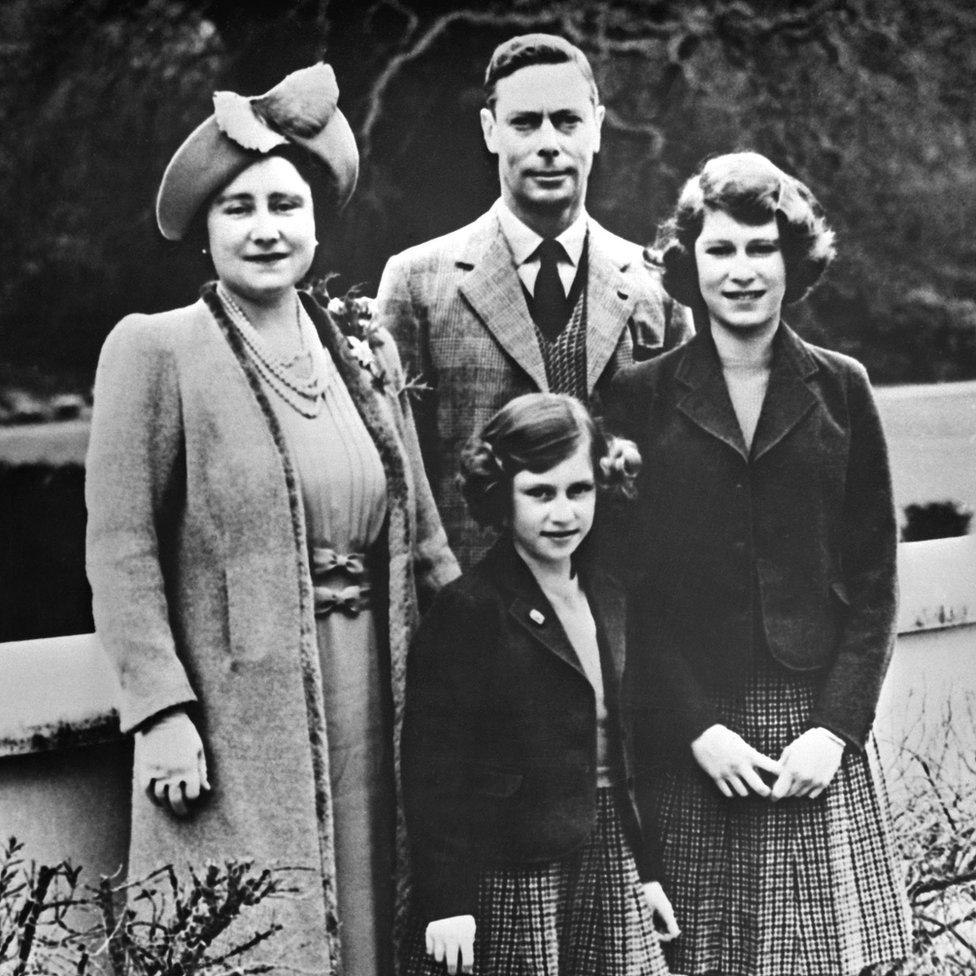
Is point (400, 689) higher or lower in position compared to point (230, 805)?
higher

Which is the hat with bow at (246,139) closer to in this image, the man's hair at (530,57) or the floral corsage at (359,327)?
the floral corsage at (359,327)

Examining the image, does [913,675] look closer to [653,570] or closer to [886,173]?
[653,570]

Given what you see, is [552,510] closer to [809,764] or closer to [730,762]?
[730,762]

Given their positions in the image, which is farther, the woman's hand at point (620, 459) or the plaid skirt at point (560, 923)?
the woman's hand at point (620, 459)

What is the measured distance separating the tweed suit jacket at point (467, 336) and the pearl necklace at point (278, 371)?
0.35 m

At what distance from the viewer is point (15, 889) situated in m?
3.78

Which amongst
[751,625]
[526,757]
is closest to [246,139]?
[526,757]

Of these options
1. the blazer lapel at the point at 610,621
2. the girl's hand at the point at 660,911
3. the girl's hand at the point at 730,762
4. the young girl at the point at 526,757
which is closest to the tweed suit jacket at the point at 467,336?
the young girl at the point at 526,757

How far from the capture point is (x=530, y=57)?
4098 millimetres

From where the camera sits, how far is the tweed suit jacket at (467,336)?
406 centimetres

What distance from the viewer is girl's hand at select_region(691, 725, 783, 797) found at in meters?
4.12

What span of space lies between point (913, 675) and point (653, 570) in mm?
990

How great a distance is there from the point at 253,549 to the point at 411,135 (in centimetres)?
127

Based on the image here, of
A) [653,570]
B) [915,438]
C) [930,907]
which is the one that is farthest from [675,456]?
[930,907]
